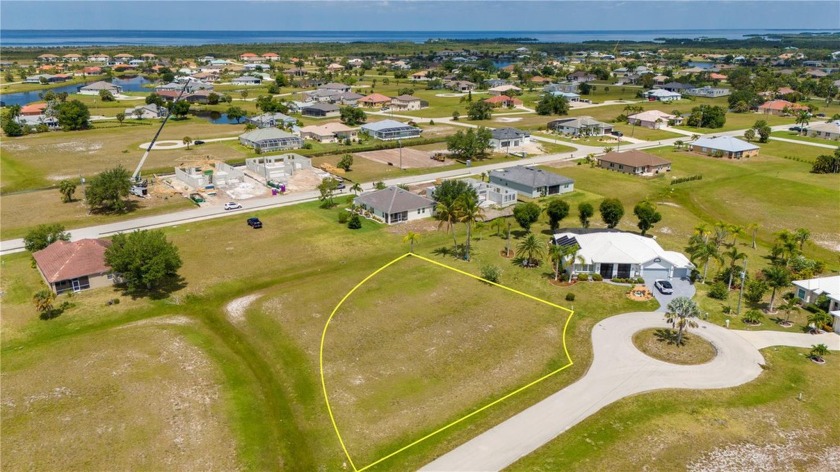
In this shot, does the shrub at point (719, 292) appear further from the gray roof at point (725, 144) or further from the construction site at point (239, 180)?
the gray roof at point (725, 144)

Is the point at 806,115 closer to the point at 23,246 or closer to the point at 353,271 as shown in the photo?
the point at 353,271

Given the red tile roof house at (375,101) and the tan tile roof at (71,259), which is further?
the red tile roof house at (375,101)

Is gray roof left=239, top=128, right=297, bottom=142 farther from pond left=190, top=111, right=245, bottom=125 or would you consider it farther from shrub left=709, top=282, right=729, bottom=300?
shrub left=709, top=282, right=729, bottom=300

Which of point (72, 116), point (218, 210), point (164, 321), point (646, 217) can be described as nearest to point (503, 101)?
point (646, 217)

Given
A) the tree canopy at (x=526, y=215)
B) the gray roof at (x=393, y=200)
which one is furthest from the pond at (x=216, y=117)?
the tree canopy at (x=526, y=215)

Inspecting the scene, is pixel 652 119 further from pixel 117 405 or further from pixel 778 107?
pixel 117 405

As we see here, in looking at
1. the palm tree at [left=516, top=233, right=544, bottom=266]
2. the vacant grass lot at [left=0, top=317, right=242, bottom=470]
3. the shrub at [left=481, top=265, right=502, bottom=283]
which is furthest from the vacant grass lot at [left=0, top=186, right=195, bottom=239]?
the palm tree at [left=516, top=233, right=544, bottom=266]
